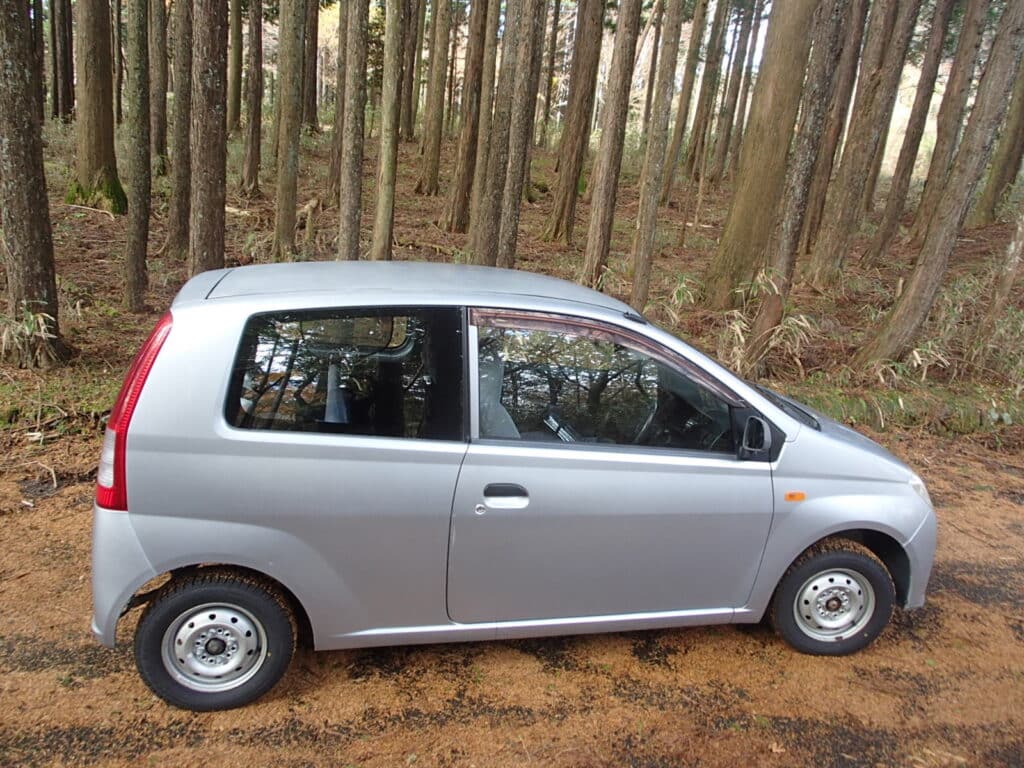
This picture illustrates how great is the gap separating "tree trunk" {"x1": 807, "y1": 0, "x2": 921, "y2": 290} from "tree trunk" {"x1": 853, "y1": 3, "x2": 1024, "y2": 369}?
4013 millimetres

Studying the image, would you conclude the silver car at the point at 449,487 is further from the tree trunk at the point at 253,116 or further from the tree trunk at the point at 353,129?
the tree trunk at the point at 253,116

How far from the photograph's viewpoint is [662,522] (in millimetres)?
3121

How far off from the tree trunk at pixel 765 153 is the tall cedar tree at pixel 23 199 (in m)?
7.98

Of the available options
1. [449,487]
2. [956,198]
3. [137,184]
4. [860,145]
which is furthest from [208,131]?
[860,145]

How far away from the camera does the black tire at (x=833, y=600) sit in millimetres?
3398

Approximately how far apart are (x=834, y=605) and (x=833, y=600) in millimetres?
30

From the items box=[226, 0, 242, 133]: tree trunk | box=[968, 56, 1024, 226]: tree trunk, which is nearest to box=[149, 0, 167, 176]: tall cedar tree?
box=[226, 0, 242, 133]: tree trunk

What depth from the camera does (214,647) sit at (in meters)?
2.85

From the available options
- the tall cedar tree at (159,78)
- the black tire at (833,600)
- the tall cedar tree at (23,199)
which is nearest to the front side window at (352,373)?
the black tire at (833,600)

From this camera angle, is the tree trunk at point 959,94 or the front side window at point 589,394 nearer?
the front side window at point 589,394

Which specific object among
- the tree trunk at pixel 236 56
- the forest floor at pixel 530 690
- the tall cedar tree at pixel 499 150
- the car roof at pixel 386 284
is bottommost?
the forest floor at pixel 530 690

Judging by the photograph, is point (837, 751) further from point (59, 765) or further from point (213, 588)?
point (59, 765)

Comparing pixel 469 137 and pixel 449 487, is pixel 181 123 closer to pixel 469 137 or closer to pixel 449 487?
pixel 469 137

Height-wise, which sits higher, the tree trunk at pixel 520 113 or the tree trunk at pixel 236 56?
the tree trunk at pixel 236 56
